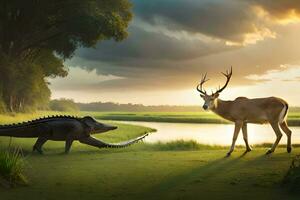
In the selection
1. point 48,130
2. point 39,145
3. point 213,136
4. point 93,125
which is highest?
point 93,125

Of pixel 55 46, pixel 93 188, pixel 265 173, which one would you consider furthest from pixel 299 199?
pixel 55 46

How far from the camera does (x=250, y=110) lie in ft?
53.0

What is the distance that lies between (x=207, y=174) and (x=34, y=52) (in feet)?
123

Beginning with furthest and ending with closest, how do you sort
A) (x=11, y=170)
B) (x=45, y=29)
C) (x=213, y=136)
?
(x=45, y=29)
(x=213, y=136)
(x=11, y=170)

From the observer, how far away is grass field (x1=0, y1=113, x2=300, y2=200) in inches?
380

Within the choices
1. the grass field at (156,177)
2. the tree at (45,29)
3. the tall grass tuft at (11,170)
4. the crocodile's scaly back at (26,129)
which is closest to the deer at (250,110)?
the grass field at (156,177)

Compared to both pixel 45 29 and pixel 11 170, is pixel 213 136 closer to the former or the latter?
pixel 45 29

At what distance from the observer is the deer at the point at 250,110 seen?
628 inches

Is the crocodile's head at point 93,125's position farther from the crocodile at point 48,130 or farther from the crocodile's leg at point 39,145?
the crocodile's leg at point 39,145

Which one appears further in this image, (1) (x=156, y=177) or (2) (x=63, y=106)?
(2) (x=63, y=106)

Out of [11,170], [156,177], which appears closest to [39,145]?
[11,170]

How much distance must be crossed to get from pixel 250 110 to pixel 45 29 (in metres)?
25.9

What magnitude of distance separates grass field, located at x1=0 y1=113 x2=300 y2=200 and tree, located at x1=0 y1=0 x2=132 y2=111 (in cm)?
2085

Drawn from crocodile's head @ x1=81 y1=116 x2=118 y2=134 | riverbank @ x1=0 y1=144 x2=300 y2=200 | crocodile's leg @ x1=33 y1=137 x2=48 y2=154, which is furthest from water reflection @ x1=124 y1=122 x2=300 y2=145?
riverbank @ x1=0 y1=144 x2=300 y2=200
